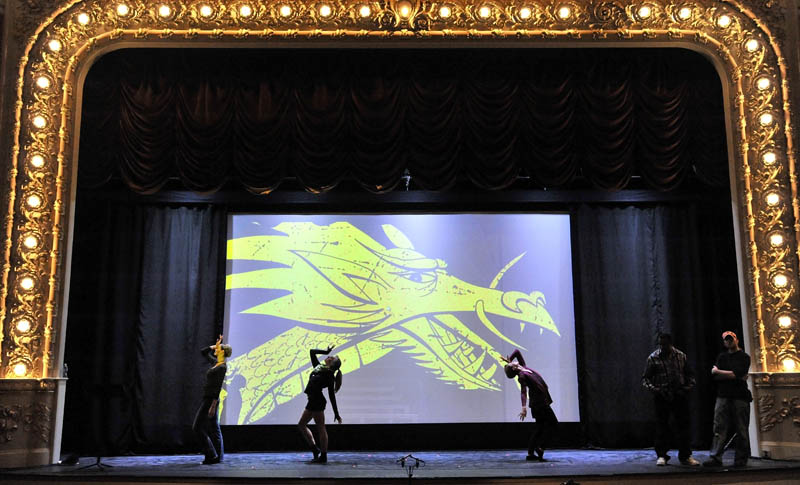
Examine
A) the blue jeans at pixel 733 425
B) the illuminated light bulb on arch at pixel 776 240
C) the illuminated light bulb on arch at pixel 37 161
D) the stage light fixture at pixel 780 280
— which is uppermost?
the illuminated light bulb on arch at pixel 37 161

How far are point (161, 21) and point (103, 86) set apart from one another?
112cm

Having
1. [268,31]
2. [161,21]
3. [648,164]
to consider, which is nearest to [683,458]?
[648,164]

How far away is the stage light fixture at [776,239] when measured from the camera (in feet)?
28.8

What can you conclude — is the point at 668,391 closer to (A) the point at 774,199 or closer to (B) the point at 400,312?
(A) the point at 774,199

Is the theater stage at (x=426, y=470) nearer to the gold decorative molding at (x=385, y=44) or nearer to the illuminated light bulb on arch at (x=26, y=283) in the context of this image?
the gold decorative molding at (x=385, y=44)

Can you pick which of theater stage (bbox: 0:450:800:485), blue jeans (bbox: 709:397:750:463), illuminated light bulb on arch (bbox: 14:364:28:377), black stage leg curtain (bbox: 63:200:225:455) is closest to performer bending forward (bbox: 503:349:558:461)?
theater stage (bbox: 0:450:800:485)

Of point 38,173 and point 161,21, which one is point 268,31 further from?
point 38,173

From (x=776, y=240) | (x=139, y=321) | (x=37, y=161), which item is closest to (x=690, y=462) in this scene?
(x=776, y=240)

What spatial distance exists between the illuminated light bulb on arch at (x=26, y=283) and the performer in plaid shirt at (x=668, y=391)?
719cm

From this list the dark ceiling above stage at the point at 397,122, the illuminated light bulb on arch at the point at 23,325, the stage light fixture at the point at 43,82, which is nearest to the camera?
the illuminated light bulb on arch at the point at 23,325

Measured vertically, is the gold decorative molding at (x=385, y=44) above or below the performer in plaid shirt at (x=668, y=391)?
above

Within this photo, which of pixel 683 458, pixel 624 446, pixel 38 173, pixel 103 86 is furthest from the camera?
pixel 624 446

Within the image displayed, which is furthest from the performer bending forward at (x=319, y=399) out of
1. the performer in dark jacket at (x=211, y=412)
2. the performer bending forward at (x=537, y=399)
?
the performer bending forward at (x=537, y=399)

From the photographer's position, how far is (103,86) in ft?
31.0
